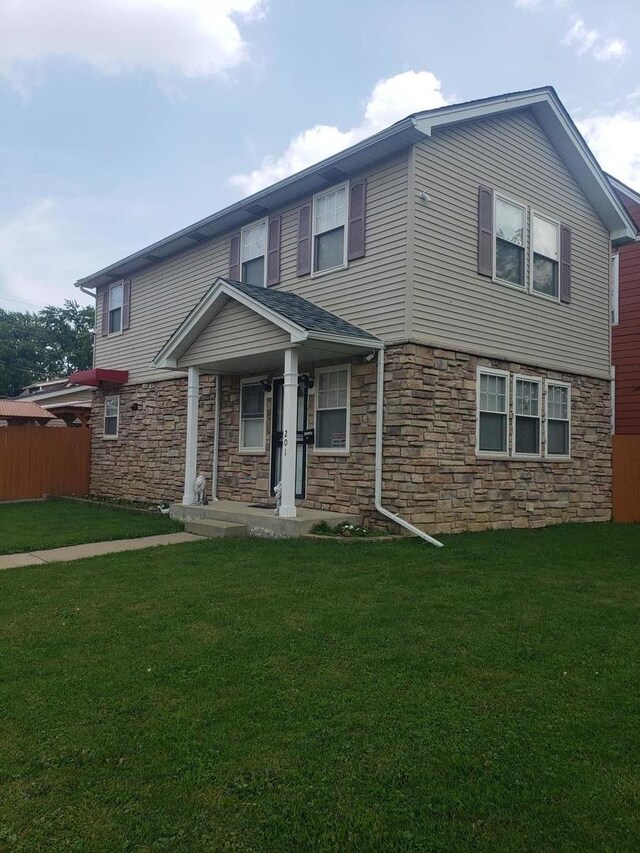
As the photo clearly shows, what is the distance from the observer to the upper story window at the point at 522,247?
32.6 feet

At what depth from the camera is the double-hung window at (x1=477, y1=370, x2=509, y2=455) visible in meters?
9.72

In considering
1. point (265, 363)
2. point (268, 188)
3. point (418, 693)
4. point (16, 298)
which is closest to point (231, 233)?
point (268, 188)

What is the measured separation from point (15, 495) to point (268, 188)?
30.7 ft

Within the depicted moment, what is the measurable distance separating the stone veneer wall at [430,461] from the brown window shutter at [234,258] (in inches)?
79.4

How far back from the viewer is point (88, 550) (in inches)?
314

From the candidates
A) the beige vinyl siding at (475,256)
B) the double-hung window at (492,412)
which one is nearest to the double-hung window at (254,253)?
the beige vinyl siding at (475,256)

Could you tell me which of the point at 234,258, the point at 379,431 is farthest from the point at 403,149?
the point at 234,258

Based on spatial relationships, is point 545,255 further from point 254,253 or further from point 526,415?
point 254,253

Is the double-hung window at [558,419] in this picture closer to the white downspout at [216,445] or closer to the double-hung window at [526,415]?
the double-hung window at [526,415]

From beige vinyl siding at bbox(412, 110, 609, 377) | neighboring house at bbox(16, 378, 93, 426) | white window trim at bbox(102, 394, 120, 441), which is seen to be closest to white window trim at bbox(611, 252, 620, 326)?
beige vinyl siding at bbox(412, 110, 609, 377)

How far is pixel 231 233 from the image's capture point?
40.0ft

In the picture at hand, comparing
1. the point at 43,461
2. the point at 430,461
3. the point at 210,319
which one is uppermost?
the point at 210,319

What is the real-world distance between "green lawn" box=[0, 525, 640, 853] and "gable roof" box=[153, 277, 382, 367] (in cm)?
370

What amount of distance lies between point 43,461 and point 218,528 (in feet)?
27.1
